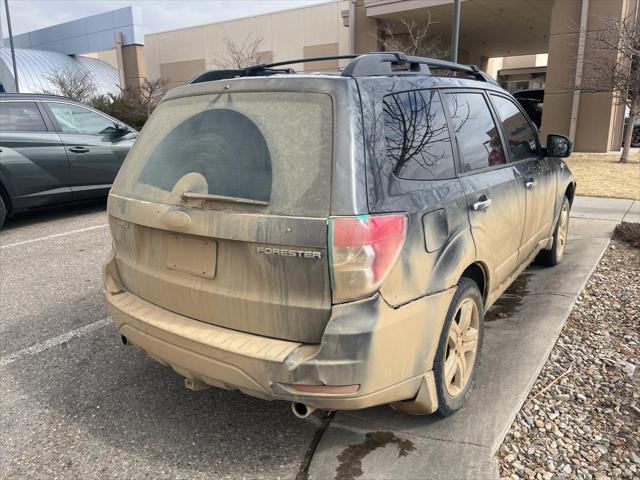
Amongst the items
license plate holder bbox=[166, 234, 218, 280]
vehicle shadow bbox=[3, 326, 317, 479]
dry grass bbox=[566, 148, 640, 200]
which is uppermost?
license plate holder bbox=[166, 234, 218, 280]

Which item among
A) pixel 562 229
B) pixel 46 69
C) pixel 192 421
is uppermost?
pixel 46 69

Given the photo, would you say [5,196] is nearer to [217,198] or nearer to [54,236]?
[54,236]

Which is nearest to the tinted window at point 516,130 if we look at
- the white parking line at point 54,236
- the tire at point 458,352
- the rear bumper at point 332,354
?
the tire at point 458,352

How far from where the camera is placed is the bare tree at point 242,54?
32.0 meters

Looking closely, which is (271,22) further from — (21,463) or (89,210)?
(21,463)

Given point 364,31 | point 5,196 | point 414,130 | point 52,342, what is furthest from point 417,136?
point 364,31

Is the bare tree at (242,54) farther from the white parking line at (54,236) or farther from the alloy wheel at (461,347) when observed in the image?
the alloy wheel at (461,347)

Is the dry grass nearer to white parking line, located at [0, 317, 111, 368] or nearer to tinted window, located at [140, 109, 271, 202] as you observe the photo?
white parking line, located at [0, 317, 111, 368]

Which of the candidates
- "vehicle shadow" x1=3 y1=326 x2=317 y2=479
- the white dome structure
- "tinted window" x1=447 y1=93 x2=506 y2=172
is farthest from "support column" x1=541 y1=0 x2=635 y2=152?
the white dome structure

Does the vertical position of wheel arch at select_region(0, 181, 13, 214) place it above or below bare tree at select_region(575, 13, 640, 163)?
below

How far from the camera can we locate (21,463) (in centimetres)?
254

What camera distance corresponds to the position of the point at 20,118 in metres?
7.21

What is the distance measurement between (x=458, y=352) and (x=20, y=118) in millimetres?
6974

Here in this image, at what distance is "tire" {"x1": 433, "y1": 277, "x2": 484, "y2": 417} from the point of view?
2527mm
